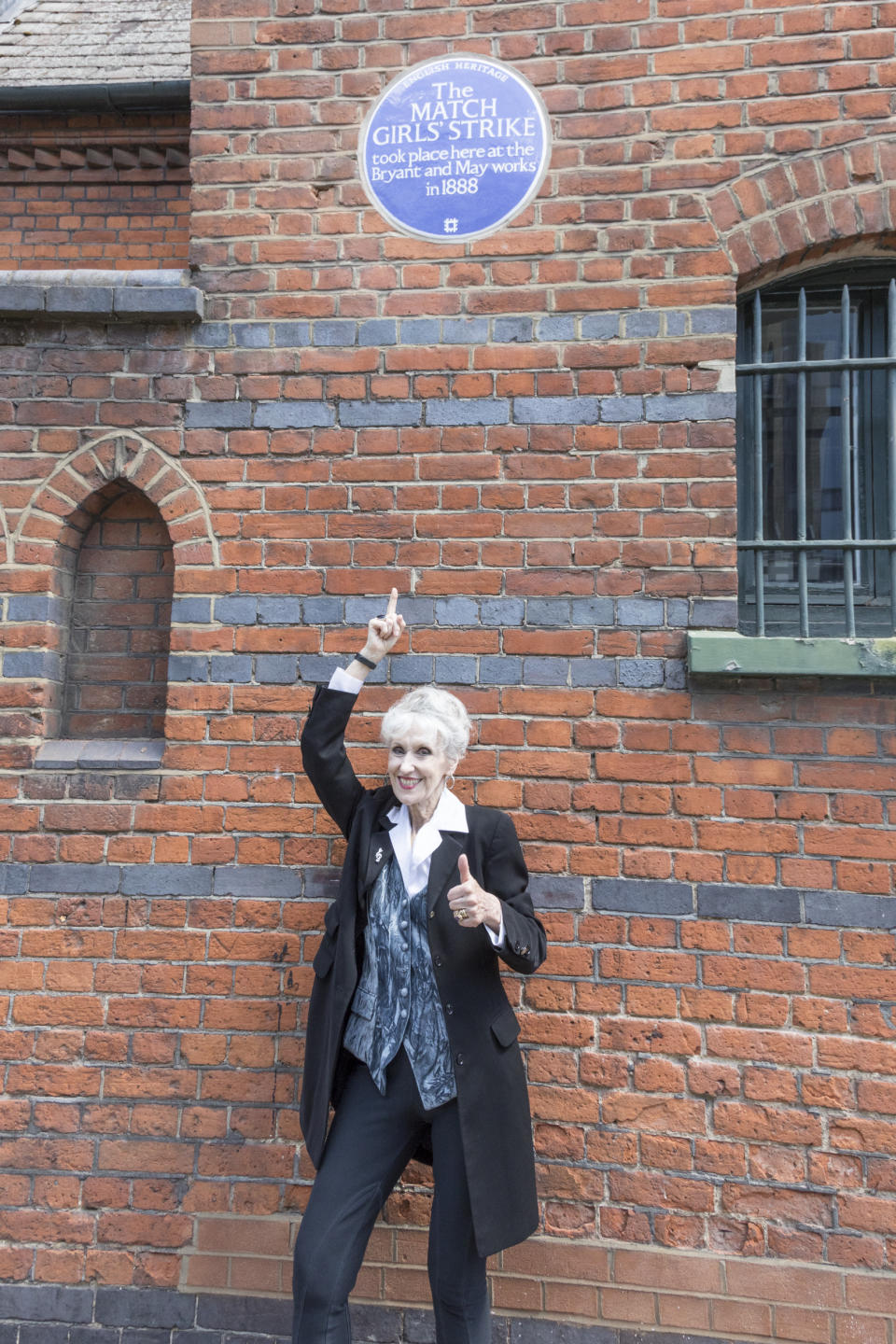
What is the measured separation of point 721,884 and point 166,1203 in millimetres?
2078

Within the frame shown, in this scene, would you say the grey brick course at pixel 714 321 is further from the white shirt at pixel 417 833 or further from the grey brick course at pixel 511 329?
the white shirt at pixel 417 833

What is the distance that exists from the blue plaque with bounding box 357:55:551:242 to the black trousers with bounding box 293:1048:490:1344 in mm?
2705

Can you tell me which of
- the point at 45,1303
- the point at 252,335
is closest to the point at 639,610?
the point at 252,335

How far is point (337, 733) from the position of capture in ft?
7.64

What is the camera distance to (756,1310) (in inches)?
98.7

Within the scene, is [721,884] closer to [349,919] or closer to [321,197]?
[349,919]

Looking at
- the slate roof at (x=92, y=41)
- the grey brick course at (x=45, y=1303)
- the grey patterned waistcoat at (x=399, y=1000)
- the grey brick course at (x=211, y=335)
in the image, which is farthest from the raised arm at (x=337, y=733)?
the slate roof at (x=92, y=41)

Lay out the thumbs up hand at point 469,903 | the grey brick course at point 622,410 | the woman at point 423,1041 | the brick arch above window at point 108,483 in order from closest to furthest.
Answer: the thumbs up hand at point 469,903 < the woman at point 423,1041 < the grey brick course at point 622,410 < the brick arch above window at point 108,483

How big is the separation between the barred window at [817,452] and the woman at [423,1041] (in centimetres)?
135

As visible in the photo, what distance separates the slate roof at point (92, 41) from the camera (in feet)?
13.5

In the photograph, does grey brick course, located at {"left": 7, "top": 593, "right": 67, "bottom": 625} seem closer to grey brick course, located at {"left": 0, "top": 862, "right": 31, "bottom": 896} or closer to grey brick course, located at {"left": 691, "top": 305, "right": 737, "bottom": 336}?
grey brick course, located at {"left": 0, "top": 862, "right": 31, "bottom": 896}

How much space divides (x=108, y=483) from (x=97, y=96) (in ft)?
7.23

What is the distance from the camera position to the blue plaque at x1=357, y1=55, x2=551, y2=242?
289 cm

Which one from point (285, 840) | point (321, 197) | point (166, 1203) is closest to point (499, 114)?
point (321, 197)
